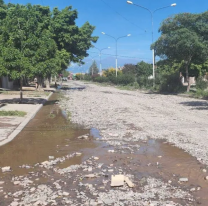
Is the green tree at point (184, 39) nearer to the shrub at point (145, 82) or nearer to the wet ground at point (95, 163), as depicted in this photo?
the shrub at point (145, 82)

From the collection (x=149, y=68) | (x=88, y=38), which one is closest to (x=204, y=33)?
(x=88, y=38)

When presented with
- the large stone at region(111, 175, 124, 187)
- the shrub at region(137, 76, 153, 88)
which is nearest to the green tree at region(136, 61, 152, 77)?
the shrub at region(137, 76, 153, 88)

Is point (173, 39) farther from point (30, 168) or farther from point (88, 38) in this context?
point (30, 168)

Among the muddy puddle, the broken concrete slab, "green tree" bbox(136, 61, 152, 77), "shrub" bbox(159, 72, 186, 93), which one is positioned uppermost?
"green tree" bbox(136, 61, 152, 77)

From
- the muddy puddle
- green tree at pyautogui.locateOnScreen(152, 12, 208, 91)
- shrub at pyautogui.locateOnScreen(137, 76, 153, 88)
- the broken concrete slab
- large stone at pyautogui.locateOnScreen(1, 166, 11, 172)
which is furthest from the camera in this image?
shrub at pyautogui.locateOnScreen(137, 76, 153, 88)

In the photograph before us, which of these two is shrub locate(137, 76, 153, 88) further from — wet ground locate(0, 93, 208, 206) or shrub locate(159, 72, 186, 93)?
wet ground locate(0, 93, 208, 206)

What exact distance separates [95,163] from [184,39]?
2485 centimetres

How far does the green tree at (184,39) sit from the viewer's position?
29562 mm

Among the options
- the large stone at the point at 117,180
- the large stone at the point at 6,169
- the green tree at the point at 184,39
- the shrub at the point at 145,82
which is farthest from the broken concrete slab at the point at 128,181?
the shrub at the point at 145,82

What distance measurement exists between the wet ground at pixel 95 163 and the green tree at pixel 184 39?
21869mm

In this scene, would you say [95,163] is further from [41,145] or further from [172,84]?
[172,84]

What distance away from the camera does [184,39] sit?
29516 mm

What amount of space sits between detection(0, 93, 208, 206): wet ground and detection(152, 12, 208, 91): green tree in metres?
A: 21.9

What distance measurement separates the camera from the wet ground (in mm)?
5562
